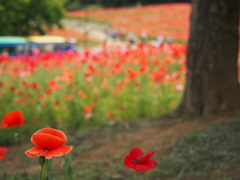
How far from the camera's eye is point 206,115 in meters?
4.21

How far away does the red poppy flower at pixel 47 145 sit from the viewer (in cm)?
117

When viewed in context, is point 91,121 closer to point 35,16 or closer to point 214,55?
point 214,55

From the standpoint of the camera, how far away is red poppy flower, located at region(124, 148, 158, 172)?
4.24 feet

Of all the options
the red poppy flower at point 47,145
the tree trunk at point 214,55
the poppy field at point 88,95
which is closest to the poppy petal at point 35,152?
the red poppy flower at point 47,145

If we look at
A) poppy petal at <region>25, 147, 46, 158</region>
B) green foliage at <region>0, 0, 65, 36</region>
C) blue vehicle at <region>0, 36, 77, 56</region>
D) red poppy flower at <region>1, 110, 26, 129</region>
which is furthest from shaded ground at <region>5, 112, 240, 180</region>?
green foliage at <region>0, 0, 65, 36</region>

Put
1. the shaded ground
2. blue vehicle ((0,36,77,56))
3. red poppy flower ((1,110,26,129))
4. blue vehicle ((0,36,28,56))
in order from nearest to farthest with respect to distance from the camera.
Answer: red poppy flower ((1,110,26,129)) < the shaded ground < blue vehicle ((0,36,28,56)) < blue vehicle ((0,36,77,56))

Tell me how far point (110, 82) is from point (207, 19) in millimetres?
3105

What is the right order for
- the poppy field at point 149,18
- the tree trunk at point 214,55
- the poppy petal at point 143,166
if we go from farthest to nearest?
the poppy field at point 149,18 → the tree trunk at point 214,55 → the poppy petal at point 143,166

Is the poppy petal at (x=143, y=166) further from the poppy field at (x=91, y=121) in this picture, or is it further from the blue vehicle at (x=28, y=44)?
the blue vehicle at (x=28, y=44)

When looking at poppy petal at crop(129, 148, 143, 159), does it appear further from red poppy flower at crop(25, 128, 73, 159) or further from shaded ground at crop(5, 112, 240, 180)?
shaded ground at crop(5, 112, 240, 180)

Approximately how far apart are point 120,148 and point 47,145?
8.78 ft

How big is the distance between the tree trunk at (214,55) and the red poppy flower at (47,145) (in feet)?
10.4

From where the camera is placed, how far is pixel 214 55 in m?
4.13

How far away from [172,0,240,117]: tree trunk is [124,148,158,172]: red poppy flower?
9.64 feet
